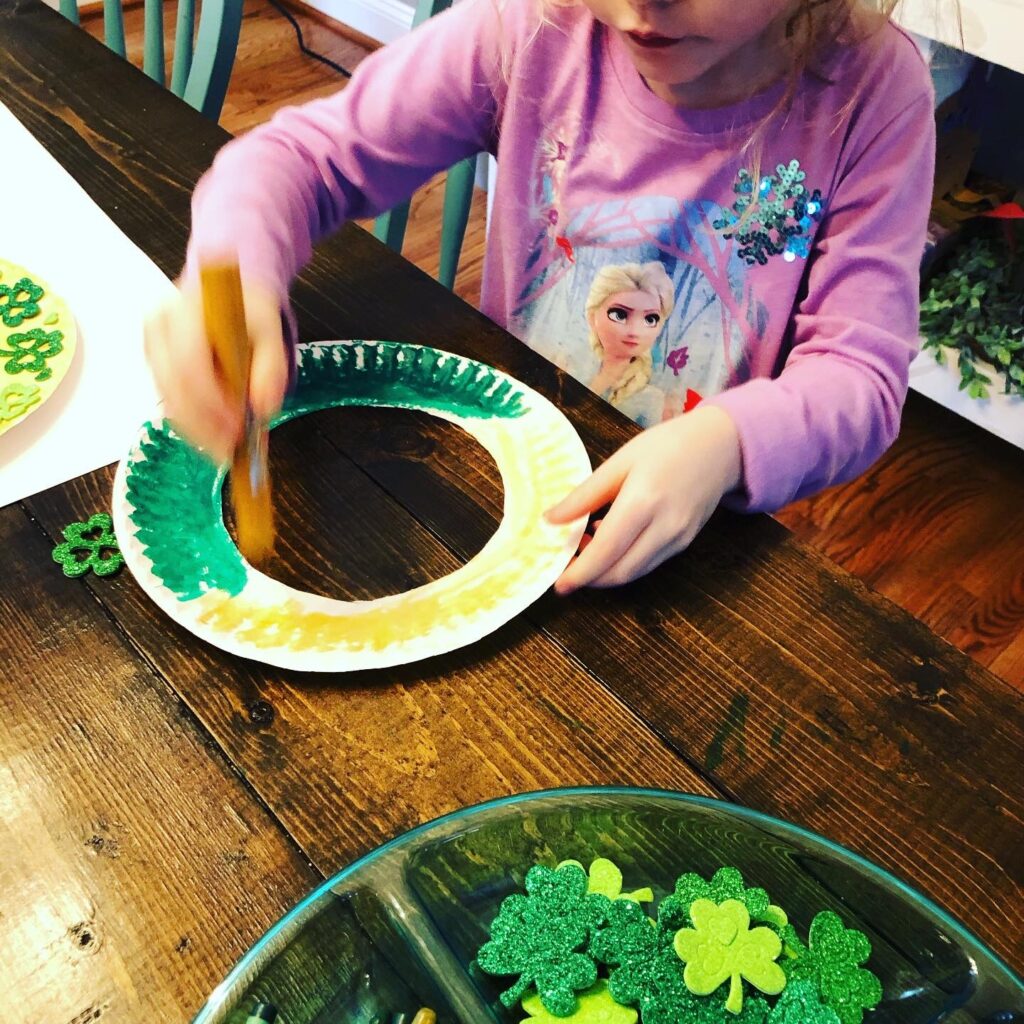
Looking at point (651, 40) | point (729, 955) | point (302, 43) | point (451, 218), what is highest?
point (651, 40)

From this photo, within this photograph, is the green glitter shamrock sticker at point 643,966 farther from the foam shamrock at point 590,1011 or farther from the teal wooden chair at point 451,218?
the teal wooden chair at point 451,218

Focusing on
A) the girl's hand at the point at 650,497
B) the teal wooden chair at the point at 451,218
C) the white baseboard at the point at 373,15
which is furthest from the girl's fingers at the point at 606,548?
the white baseboard at the point at 373,15

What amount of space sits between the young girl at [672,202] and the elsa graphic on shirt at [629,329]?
1 cm

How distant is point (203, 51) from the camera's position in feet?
3.41

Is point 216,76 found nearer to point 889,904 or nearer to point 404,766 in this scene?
point 404,766

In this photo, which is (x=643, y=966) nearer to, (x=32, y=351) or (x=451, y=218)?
(x=32, y=351)

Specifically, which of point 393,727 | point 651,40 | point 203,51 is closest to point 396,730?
point 393,727

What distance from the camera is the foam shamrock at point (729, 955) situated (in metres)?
0.35

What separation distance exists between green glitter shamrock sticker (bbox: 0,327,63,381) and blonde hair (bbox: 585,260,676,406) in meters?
0.43

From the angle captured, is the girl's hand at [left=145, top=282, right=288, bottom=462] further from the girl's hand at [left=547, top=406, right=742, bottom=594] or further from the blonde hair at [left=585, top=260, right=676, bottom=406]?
the blonde hair at [left=585, top=260, right=676, bottom=406]

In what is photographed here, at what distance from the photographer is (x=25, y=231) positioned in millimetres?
707

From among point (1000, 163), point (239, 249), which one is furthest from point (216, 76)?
point (1000, 163)

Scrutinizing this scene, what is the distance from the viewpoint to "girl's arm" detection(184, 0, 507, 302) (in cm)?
69

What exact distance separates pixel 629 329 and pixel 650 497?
1.19 ft
